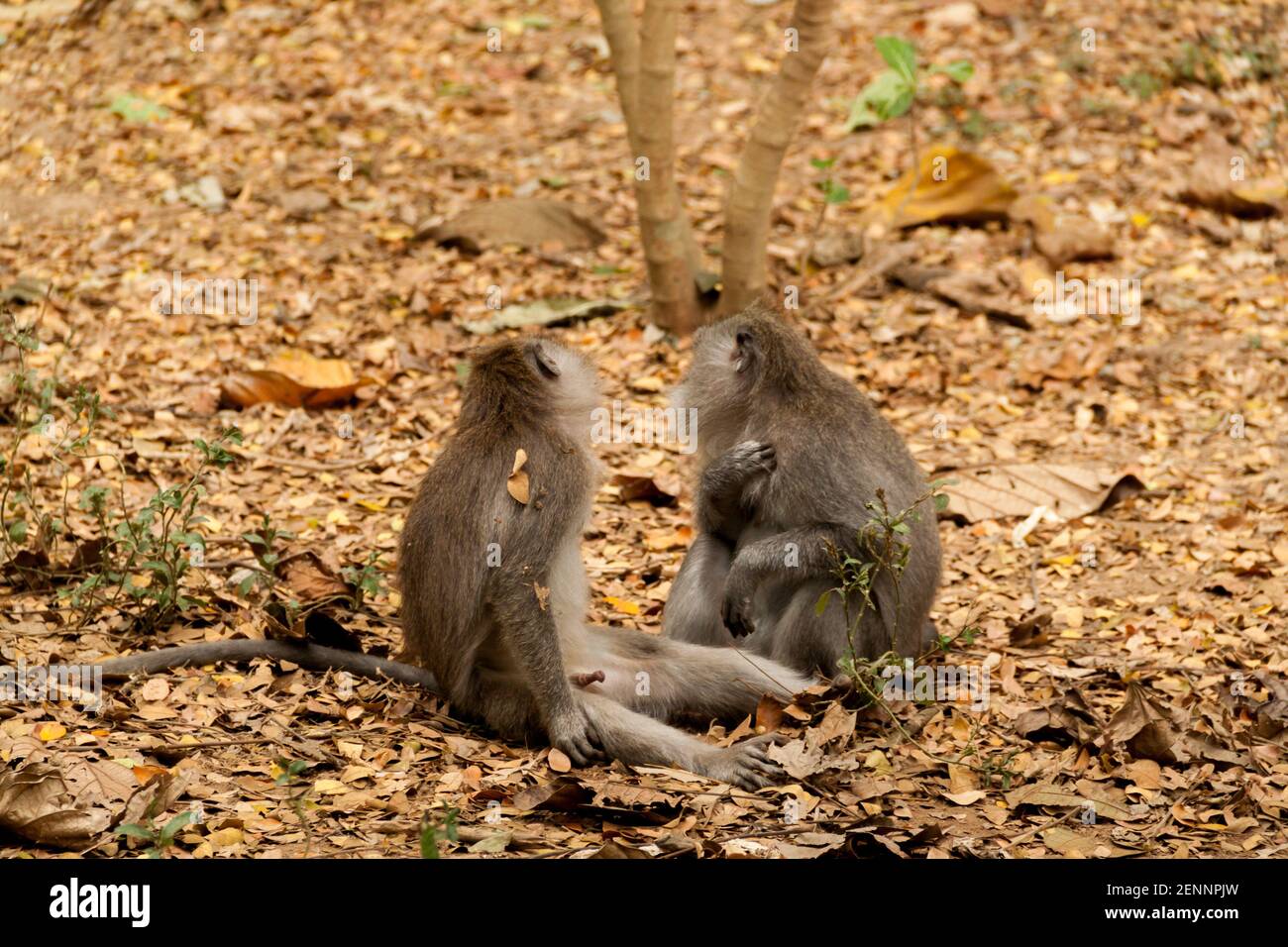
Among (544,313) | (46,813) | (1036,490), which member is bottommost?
(46,813)

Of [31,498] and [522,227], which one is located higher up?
[522,227]

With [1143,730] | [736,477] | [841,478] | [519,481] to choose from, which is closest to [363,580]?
[519,481]

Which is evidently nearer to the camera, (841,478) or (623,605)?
(841,478)

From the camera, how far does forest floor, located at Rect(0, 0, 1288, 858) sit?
5.07 meters

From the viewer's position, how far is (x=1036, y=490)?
26.3 feet

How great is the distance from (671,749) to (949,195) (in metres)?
6.58

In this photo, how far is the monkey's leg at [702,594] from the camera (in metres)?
6.27

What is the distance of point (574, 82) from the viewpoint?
42.2ft

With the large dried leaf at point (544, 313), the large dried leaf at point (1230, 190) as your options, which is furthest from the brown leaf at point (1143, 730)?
the large dried leaf at point (1230, 190)

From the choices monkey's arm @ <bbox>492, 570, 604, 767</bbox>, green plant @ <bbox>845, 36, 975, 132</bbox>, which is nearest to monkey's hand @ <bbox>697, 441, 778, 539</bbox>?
monkey's arm @ <bbox>492, 570, 604, 767</bbox>

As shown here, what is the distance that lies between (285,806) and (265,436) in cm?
390

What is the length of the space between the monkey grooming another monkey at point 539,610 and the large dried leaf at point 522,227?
4614 millimetres

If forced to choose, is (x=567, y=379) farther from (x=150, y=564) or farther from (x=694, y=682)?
(x=150, y=564)
